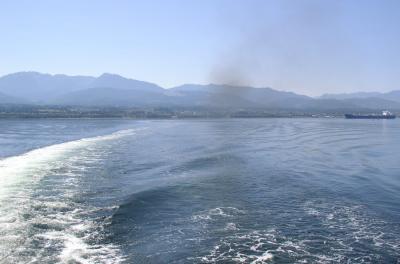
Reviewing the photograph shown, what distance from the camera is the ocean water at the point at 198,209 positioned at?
9.27 m

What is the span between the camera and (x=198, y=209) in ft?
40.5

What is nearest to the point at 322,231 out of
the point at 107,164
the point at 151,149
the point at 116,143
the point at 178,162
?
the point at 178,162

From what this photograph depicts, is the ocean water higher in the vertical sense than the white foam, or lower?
lower

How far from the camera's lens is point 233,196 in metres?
13.9

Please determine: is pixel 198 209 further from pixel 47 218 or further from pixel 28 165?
pixel 28 165

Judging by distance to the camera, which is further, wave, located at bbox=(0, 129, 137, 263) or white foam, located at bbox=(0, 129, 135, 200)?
white foam, located at bbox=(0, 129, 135, 200)

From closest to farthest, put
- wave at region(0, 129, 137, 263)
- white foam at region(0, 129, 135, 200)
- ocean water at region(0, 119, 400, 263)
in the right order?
wave at region(0, 129, 137, 263) < ocean water at region(0, 119, 400, 263) < white foam at region(0, 129, 135, 200)

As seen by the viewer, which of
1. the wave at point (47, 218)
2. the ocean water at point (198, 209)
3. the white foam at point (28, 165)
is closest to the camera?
the wave at point (47, 218)

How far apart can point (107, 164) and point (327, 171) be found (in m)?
10.0

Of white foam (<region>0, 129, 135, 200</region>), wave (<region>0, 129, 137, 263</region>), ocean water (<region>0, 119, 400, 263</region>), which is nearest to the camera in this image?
wave (<region>0, 129, 137, 263</region>)

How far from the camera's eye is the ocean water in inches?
365

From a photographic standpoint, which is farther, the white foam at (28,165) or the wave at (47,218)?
→ the white foam at (28,165)

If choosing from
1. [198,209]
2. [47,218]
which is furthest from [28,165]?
[198,209]

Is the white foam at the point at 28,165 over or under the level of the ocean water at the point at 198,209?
over
